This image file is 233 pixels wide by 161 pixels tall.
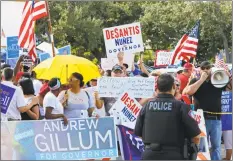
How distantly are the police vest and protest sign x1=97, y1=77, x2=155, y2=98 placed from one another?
115 inches

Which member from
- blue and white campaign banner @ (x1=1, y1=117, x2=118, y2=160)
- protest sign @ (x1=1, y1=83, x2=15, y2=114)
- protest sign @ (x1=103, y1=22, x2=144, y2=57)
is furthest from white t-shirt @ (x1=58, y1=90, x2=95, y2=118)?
protest sign @ (x1=103, y1=22, x2=144, y2=57)

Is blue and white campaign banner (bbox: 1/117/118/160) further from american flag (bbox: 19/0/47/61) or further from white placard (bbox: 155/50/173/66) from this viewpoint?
white placard (bbox: 155/50/173/66)

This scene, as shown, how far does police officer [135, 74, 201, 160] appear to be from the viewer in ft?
21.6

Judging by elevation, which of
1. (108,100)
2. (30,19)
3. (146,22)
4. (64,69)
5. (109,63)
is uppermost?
(146,22)

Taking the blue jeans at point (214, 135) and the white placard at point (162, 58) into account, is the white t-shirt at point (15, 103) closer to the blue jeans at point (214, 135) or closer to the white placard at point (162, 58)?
the blue jeans at point (214, 135)

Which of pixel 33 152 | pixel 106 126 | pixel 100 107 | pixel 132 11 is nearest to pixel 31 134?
pixel 33 152

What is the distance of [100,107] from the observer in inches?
397

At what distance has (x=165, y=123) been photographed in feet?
21.6

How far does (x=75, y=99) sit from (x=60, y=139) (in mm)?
916

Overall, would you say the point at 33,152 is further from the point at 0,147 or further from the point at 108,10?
the point at 108,10

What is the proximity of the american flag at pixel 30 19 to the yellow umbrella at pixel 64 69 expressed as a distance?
3397 millimetres

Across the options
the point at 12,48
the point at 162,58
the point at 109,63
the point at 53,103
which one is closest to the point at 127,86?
the point at 53,103

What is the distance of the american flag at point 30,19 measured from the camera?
14629mm

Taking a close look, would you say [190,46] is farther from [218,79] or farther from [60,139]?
[60,139]
